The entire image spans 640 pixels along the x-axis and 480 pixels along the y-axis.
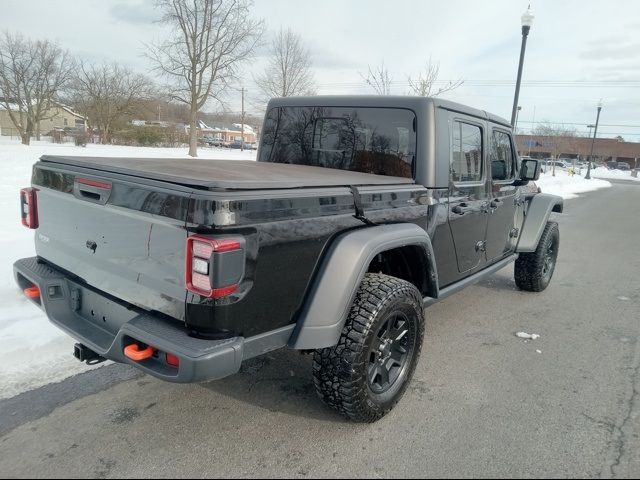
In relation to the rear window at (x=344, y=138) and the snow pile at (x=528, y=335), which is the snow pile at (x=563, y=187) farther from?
the rear window at (x=344, y=138)

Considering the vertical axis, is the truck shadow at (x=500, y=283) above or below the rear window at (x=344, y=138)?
below

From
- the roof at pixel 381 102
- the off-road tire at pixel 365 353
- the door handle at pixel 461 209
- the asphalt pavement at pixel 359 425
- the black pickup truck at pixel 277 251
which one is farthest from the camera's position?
the door handle at pixel 461 209

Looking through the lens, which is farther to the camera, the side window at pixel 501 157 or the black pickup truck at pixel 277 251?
the side window at pixel 501 157

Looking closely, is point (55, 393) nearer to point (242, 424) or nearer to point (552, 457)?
point (242, 424)

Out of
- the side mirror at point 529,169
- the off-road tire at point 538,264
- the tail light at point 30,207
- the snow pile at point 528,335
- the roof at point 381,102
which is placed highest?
the roof at point 381,102

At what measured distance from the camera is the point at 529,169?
4719 millimetres

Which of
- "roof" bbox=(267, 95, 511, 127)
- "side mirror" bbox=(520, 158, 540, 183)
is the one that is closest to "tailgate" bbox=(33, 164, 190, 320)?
"roof" bbox=(267, 95, 511, 127)

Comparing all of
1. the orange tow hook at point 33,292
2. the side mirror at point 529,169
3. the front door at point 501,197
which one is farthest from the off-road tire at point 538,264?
the orange tow hook at point 33,292

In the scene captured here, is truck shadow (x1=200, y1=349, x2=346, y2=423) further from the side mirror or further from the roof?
the side mirror

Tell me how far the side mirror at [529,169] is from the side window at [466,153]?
0.95 metres

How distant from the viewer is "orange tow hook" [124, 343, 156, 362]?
7.04 feet

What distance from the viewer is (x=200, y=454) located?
2.46 meters

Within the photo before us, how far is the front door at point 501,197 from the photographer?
4254mm

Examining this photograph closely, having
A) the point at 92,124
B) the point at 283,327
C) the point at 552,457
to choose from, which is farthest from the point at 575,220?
the point at 92,124
